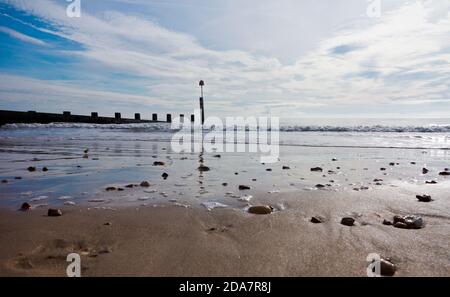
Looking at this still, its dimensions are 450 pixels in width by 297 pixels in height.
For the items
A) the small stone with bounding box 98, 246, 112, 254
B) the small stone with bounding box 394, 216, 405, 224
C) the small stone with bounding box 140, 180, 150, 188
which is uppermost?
the small stone with bounding box 140, 180, 150, 188

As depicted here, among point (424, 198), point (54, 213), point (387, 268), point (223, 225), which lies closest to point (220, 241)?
point (223, 225)

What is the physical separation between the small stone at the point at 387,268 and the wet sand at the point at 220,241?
4 centimetres

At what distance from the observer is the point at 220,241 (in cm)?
209

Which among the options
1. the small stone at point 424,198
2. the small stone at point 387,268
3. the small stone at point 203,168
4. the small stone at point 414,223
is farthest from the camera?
the small stone at point 203,168

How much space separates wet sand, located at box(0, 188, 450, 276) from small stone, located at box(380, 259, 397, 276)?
38 mm

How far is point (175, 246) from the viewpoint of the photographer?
198 centimetres

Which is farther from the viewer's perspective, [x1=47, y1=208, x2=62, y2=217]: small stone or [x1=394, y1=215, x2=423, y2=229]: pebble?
[x1=47, y1=208, x2=62, y2=217]: small stone

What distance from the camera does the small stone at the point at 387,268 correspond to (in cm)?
164

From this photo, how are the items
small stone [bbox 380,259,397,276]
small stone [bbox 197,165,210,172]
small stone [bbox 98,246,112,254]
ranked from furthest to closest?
small stone [bbox 197,165,210,172], small stone [bbox 98,246,112,254], small stone [bbox 380,259,397,276]

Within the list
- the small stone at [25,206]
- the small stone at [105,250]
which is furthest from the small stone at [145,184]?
the small stone at [105,250]

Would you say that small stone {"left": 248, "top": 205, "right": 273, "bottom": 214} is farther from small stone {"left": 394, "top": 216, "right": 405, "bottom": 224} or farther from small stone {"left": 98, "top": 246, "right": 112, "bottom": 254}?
small stone {"left": 98, "top": 246, "right": 112, "bottom": 254}

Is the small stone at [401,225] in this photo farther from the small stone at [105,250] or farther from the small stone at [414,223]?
the small stone at [105,250]

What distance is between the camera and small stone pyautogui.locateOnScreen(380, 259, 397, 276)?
5.39ft

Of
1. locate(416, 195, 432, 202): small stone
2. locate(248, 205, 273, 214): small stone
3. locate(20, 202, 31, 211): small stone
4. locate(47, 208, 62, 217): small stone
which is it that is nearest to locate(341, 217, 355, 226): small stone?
locate(248, 205, 273, 214): small stone
